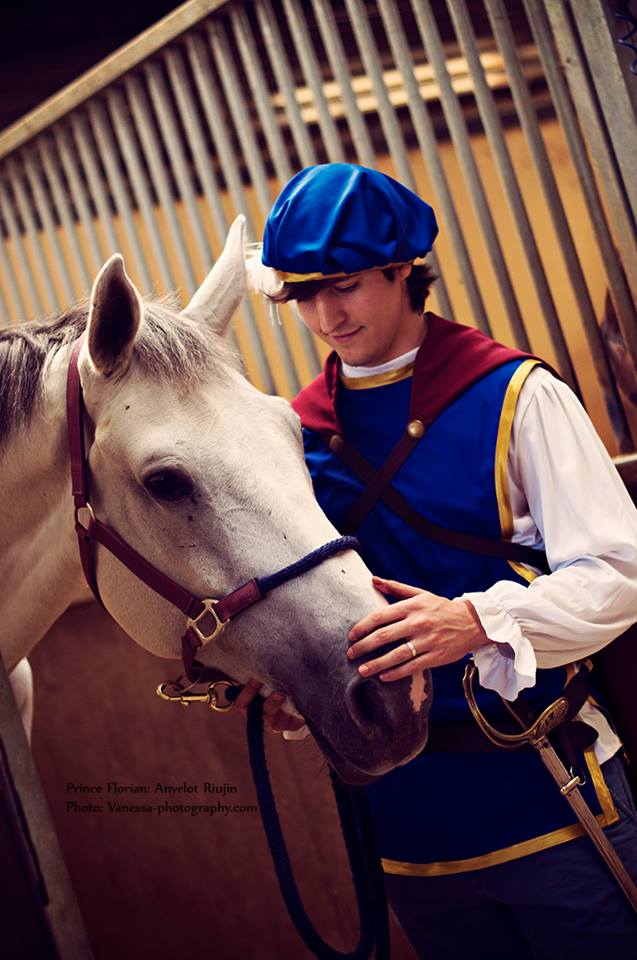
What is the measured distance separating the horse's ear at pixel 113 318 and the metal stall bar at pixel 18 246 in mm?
1739

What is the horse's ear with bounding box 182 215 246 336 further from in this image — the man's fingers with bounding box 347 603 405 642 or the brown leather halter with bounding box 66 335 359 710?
the man's fingers with bounding box 347 603 405 642

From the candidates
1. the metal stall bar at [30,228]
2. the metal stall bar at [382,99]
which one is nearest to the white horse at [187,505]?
the metal stall bar at [382,99]

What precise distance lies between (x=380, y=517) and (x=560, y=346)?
2.92 feet

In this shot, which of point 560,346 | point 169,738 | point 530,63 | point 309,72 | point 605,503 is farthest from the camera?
point 530,63

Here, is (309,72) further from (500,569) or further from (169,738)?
(169,738)

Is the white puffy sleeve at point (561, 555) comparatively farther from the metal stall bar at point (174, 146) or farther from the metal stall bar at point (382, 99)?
the metal stall bar at point (174, 146)

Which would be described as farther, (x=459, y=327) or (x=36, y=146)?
(x=36, y=146)

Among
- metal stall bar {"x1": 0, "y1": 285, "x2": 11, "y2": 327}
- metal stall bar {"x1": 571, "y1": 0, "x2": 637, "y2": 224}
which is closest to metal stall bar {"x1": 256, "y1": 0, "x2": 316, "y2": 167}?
metal stall bar {"x1": 571, "y1": 0, "x2": 637, "y2": 224}

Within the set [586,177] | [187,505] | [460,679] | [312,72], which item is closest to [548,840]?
[460,679]

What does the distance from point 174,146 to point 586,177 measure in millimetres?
1209

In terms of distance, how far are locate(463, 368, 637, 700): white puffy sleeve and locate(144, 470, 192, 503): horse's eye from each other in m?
0.45

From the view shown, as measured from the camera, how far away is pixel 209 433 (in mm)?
1328

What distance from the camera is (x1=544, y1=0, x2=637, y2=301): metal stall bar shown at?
6.24 ft

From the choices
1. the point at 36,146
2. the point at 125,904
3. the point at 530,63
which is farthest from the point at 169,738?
the point at 530,63
